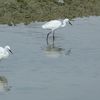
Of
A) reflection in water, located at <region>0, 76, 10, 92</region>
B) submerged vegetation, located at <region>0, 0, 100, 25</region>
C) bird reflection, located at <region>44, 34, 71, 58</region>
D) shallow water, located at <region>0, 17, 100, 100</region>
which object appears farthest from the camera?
submerged vegetation, located at <region>0, 0, 100, 25</region>

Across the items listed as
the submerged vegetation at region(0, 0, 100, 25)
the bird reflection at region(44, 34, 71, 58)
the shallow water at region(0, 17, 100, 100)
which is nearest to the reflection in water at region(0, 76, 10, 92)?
the shallow water at region(0, 17, 100, 100)

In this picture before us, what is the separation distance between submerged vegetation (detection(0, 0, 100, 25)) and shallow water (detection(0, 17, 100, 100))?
1.83 metres

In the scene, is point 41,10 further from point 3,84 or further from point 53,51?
point 3,84

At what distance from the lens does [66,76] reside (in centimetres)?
1570

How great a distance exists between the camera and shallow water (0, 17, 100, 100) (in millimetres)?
14242

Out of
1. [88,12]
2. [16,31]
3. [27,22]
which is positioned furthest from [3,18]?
[88,12]

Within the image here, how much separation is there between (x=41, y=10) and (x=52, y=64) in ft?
33.5

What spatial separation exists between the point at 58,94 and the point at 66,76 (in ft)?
5.48

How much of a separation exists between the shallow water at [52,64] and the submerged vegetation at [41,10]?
6.00 feet

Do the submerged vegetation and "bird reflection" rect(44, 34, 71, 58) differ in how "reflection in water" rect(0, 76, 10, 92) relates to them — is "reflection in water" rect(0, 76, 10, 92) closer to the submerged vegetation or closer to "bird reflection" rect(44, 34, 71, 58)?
"bird reflection" rect(44, 34, 71, 58)

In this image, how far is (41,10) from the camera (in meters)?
26.9

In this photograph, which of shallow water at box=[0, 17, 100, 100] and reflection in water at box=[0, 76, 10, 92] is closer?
shallow water at box=[0, 17, 100, 100]

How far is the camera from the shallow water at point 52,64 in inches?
561

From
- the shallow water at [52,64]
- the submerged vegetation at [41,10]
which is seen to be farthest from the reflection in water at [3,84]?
the submerged vegetation at [41,10]
